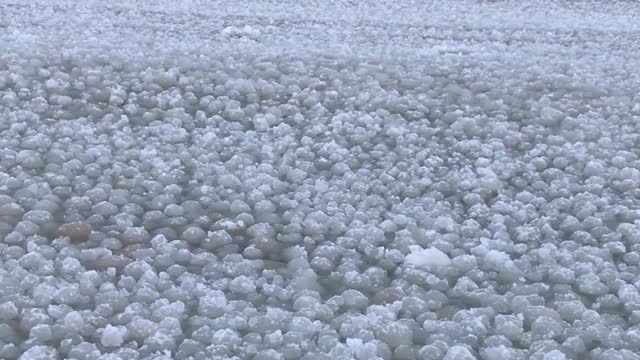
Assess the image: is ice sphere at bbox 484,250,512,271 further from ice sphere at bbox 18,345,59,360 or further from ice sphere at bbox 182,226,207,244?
ice sphere at bbox 18,345,59,360

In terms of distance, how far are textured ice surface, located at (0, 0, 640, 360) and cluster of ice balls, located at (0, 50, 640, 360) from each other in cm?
1

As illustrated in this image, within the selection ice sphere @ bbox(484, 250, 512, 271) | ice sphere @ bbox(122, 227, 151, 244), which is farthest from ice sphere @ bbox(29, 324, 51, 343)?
ice sphere @ bbox(484, 250, 512, 271)

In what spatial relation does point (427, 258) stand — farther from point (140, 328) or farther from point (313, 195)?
point (140, 328)

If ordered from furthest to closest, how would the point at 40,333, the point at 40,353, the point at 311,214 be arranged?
the point at 311,214 < the point at 40,333 < the point at 40,353

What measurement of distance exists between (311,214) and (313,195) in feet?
0.78

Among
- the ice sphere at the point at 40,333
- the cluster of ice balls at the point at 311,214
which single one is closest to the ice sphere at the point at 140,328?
the cluster of ice balls at the point at 311,214

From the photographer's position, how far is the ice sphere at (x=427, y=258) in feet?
10.5

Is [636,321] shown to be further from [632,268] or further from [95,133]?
[95,133]

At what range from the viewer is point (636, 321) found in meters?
2.86

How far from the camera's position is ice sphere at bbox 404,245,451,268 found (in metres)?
3.19

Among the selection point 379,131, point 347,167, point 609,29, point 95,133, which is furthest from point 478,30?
point 95,133

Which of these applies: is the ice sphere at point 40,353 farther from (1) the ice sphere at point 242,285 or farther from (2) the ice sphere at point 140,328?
(1) the ice sphere at point 242,285

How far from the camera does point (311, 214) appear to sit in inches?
139

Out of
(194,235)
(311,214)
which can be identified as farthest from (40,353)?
(311,214)
